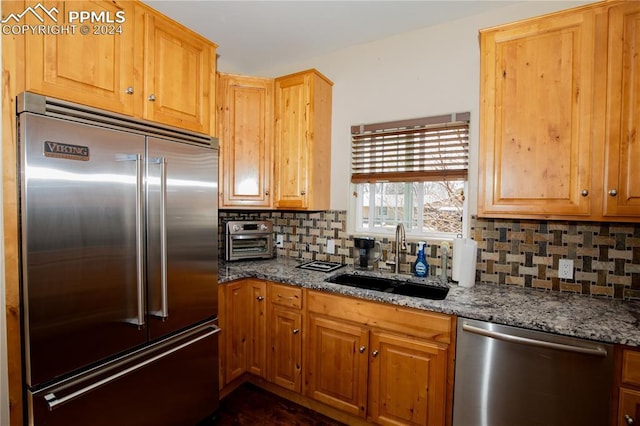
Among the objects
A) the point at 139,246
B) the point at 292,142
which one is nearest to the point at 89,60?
the point at 139,246

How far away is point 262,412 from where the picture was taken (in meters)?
2.20

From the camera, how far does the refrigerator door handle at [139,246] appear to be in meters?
1.57

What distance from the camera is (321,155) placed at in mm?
2650

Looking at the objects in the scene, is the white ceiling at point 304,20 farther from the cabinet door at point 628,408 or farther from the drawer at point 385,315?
the cabinet door at point 628,408

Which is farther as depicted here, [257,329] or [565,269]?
[257,329]

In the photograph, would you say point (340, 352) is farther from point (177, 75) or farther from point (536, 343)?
point (177, 75)

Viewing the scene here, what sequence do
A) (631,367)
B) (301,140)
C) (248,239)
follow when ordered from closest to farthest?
1. (631,367)
2. (301,140)
3. (248,239)

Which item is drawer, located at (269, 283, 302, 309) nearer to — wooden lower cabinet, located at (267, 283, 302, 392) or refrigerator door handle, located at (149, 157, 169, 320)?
wooden lower cabinet, located at (267, 283, 302, 392)

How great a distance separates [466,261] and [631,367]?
859 millimetres

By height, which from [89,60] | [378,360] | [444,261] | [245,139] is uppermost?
[89,60]

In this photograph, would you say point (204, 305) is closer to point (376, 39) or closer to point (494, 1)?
point (376, 39)

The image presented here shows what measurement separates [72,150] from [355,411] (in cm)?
208

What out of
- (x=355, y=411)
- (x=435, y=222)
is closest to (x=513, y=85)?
(x=435, y=222)

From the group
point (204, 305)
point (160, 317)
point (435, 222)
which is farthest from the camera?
point (435, 222)
